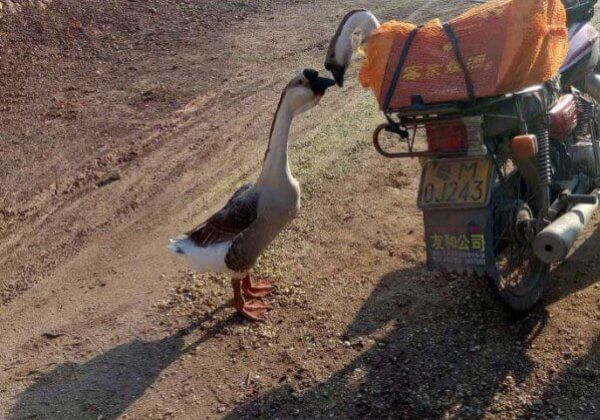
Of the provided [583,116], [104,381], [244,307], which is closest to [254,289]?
[244,307]

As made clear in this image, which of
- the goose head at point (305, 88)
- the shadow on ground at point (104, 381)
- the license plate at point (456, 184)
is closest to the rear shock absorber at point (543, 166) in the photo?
the license plate at point (456, 184)

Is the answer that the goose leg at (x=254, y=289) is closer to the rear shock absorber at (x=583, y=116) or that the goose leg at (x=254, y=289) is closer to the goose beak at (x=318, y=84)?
the goose beak at (x=318, y=84)

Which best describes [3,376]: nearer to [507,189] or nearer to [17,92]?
[507,189]

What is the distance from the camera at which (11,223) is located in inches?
251

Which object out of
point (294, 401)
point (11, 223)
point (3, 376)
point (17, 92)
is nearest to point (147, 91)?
point (17, 92)

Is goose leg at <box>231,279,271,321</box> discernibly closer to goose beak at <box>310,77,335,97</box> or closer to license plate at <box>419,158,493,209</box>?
goose beak at <box>310,77,335,97</box>

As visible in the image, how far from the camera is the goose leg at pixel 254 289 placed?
4.62 metres

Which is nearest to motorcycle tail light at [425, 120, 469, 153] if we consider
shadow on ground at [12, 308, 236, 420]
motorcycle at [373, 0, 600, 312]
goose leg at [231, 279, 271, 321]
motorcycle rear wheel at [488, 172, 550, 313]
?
motorcycle at [373, 0, 600, 312]

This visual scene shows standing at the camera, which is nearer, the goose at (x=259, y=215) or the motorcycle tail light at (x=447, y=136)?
the motorcycle tail light at (x=447, y=136)

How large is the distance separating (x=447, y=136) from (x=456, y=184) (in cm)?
25

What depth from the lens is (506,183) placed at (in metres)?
3.73

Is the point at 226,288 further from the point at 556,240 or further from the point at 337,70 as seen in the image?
the point at 556,240

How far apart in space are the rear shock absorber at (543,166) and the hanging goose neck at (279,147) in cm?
154

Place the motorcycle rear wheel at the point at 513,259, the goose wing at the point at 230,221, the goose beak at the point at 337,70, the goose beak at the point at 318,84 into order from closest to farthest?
the motorcycle rear wheel at the point at 513,259
the goose beak at the point at 337,70
the goose beak at the point at 318,84
the goose wing at the point at 230,221
